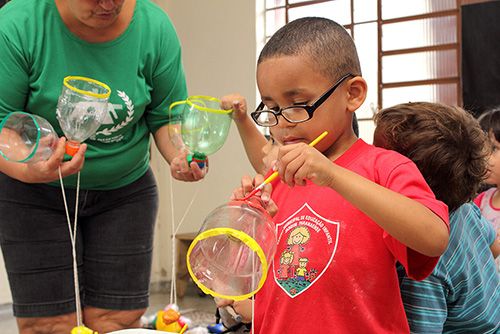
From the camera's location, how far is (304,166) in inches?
36.0

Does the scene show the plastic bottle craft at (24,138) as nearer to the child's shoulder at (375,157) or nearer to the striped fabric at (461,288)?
the child's shoulder at (375,157)

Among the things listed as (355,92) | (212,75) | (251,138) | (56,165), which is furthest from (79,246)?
(212,75)

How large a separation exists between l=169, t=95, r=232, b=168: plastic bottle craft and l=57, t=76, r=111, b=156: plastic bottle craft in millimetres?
218

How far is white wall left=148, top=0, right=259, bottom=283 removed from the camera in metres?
4.40

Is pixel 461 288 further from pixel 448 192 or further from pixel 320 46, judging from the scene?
pixel 320 46

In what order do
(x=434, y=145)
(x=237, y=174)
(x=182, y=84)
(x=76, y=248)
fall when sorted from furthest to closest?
(x=237, y=174) → (x=182, y=84) → (x=76, y=248) → (x=434, y=145)

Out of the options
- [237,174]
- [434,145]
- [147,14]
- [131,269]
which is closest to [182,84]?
[147,14]

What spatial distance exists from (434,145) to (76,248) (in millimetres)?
948

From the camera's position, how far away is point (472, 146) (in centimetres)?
127

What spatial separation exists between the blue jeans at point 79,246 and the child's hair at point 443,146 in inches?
29.2

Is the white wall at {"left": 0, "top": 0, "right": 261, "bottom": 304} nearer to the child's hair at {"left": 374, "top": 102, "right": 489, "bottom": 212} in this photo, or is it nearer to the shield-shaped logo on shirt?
the child's hair at {"left": 374, "top": 102, "right": 489, "bottom": 212}

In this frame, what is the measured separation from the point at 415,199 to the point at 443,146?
35 centimetres

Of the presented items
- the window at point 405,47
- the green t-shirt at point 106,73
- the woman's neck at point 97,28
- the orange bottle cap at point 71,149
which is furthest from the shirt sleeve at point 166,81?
the window at point 405,47

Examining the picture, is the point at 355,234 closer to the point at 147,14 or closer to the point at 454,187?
the point at 454,187
